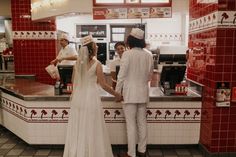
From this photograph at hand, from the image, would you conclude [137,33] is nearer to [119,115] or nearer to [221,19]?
[221,19]

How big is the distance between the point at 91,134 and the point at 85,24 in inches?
229

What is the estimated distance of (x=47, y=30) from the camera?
6453 mm

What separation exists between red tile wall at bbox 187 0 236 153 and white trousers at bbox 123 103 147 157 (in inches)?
33.8

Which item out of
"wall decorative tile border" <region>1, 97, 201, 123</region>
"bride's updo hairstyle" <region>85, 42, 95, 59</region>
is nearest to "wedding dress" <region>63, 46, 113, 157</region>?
"bride's updo hairstyle" <region>85, 42, 95, 59</region>

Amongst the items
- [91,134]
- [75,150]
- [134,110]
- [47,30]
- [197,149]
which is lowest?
[197,149]

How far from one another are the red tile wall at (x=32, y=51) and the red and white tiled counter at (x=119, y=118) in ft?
9.10

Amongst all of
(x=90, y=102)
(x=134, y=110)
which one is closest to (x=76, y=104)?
(x=90, y=102)

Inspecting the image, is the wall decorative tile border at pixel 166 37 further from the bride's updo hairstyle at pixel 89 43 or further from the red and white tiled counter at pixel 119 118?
the bride's updo hairstyle at pixel 89 43

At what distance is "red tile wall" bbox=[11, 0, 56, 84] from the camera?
252 inches

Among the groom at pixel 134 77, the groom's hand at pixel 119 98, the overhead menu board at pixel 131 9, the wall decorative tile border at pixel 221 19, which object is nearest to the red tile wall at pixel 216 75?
the wall decorative tile border at pixel 221 19

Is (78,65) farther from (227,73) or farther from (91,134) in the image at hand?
(227,73)

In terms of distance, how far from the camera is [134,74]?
129 inches

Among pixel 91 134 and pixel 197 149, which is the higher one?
pixel 91 134

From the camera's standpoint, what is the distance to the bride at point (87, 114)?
311 centimetres
